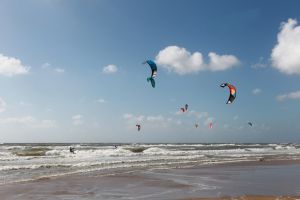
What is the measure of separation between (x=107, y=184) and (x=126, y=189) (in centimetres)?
188

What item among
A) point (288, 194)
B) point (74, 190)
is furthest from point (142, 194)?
point (288, 194)

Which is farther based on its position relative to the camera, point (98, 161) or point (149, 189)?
point (98, 161)

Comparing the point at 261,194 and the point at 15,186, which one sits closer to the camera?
the point at 261,194

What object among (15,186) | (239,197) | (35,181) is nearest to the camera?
(239,197)

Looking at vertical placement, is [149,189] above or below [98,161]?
below

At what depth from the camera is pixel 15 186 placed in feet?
50.0

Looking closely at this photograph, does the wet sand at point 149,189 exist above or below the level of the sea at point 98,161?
below

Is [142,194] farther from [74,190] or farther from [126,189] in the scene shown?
[74,190]

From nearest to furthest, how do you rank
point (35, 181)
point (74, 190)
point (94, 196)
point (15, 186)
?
point (94, 196), point (74, 190), point (15, 186), point (35, 181)

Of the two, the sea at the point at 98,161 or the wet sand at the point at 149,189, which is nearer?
the wet sand at the point at 149,189

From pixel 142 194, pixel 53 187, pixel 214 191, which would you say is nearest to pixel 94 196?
pixel 142 194

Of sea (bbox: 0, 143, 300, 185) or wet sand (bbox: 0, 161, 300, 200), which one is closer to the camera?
wet sand (bbox: 0, 161, 300, 200)

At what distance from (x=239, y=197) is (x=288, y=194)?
169 cm

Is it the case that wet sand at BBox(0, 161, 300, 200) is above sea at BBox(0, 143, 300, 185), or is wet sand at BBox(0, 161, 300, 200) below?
below
